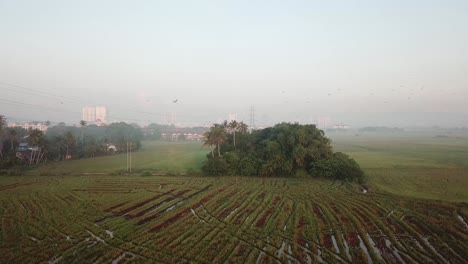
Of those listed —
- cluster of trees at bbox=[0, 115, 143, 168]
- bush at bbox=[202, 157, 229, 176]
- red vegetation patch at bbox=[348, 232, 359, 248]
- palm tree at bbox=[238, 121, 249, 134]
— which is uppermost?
palm tree at bbox=[238, 121, 249, 134]

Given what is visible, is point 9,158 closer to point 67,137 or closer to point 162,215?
point 67,137

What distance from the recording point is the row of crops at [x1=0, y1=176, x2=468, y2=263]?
16.1 meters

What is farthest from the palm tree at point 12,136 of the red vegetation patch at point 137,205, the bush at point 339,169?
the bush at point 339,169

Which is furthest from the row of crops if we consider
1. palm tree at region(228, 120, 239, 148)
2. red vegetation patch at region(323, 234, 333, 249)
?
palm tree at region(228, 120, 239, 148)

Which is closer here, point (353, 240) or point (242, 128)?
point (353, 240)

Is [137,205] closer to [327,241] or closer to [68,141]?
[327,241]

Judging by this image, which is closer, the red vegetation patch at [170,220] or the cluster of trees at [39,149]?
the red vegetation patch at [170,220]

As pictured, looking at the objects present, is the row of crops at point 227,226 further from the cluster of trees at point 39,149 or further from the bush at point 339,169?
the cluster of trees at point 39,149

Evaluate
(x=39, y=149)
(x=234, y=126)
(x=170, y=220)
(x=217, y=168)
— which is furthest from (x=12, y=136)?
(x=170, y=220)

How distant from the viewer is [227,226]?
2078 centimetres

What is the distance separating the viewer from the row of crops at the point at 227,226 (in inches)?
634

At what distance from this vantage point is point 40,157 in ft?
204

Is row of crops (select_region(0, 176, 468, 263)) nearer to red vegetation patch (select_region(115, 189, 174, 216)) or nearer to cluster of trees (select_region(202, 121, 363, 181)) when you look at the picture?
red vegetation patch (select_region(115, 189, 174, 216))

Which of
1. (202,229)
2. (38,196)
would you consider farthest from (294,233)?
(38,196)
